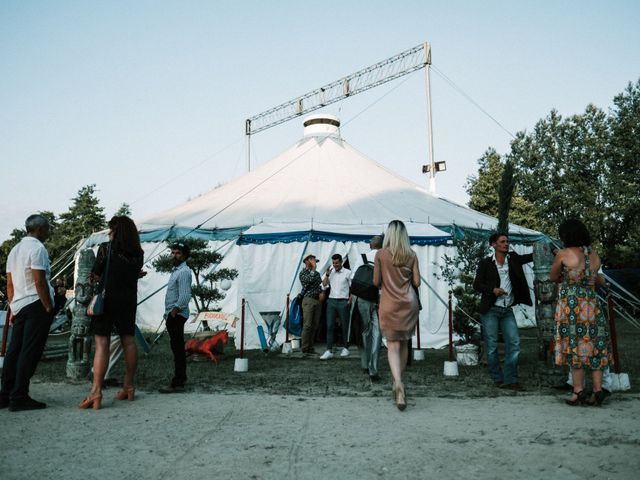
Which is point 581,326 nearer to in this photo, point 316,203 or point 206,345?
point 206,345

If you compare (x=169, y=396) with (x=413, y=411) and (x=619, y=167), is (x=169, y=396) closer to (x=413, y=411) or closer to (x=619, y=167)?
(x=413, y=411)

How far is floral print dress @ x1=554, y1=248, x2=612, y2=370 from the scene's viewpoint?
3.96 meters

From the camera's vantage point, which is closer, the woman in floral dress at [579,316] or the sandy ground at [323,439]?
the sandy ground at [323,439]

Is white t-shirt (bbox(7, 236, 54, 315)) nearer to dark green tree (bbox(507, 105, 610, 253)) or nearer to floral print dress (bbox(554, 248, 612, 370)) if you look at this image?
floral print dress (bbox(554, 248, 612, 370))

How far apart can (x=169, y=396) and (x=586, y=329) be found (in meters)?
3.46

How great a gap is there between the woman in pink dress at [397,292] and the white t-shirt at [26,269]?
2629mm

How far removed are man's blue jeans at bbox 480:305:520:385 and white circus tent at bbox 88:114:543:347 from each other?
3.15 m

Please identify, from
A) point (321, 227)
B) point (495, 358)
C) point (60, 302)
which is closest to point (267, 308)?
point (321, 227)

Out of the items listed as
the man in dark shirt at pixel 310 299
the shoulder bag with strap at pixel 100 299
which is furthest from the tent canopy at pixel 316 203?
the shoulder bag with strap at pixel 100 299

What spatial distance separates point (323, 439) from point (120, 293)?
2109mm

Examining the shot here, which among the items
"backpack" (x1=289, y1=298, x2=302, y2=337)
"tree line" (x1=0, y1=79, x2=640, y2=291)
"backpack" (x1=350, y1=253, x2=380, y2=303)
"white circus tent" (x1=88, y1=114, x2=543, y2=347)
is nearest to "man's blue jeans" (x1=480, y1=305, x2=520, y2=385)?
"backpack" (x1=350, y1=253, x2=380, y2=303)

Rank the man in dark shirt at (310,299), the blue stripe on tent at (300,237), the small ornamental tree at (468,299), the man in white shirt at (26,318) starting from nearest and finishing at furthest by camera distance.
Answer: the man in white shirt at (26,318), the small ornamental tree at (468,299), the man in dark shirt at (310,299), the blue stripe on tent at (300,237)

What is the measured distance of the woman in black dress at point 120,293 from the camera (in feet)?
13.4

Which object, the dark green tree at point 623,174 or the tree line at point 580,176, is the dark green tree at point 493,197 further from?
the dark green tree at point 623,174
